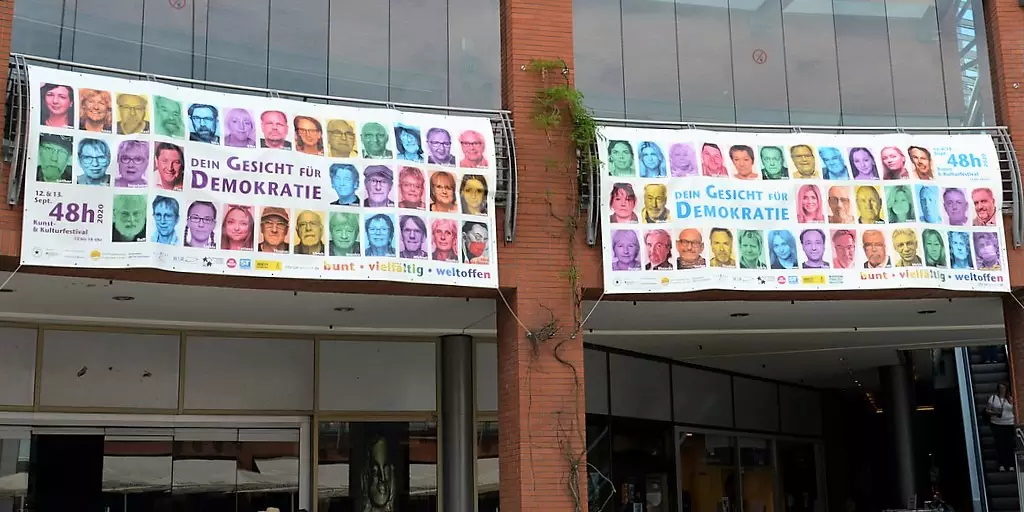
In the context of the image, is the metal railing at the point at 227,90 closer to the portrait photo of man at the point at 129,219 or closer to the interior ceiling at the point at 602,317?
the portrait photo of man at the point at 129,219

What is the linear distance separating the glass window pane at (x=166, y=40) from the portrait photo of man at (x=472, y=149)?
143 inches

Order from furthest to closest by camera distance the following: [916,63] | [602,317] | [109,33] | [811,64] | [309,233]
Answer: [602,317]
[916,63]
[811,64]
[109,33]
[309,233]

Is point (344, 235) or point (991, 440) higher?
point (344, 235)

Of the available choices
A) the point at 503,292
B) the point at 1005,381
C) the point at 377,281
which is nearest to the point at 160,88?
the point at 377,281

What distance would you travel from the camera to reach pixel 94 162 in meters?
11.8

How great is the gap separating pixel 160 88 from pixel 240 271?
2.32 meters

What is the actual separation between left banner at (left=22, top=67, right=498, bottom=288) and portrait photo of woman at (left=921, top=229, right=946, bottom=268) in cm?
607

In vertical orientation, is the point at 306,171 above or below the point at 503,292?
above

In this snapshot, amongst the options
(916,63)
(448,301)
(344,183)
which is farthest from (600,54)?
(916,63)

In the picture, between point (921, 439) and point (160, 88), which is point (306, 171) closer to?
point (160, 88)

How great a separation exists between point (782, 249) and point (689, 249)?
131 cm

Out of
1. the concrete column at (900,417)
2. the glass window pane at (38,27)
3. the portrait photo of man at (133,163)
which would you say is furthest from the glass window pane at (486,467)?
the concrete column at (900,417)

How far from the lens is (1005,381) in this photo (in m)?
23.2

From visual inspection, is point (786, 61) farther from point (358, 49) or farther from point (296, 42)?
point (296, 42)
